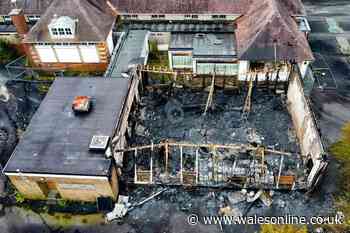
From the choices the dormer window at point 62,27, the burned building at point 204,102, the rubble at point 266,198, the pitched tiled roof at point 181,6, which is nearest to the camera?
the rubble at point 266,198

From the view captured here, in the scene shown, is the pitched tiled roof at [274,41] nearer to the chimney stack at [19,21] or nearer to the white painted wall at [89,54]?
the white painted wall at [89,54]

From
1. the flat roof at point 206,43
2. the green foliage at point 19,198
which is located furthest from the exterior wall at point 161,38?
the green foliage at point 19,198

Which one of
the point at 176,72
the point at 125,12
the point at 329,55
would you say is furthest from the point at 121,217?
the point at 329,55

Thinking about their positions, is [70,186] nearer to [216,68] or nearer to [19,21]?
[216,68]

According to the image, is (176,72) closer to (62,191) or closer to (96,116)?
(96,116)

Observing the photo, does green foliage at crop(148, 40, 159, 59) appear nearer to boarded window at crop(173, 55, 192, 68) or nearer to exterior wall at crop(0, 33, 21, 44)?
boarded window at crop(173, 55, 192, 68)
